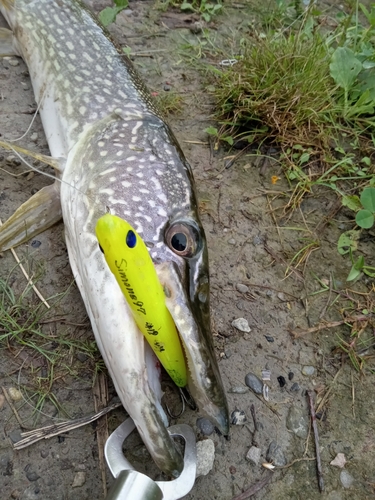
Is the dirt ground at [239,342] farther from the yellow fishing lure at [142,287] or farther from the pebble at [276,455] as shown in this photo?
the yellow fishing lure at [142,287]

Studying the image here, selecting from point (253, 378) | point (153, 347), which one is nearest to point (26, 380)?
point (153, 347)

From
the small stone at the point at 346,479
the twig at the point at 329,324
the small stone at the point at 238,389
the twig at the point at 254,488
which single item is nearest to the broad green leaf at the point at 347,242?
the twig at the point at 329,324

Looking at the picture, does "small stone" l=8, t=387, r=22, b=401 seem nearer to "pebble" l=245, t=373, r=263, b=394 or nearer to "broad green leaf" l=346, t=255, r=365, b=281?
"pebble" l=245, t=373, r=263, b=394

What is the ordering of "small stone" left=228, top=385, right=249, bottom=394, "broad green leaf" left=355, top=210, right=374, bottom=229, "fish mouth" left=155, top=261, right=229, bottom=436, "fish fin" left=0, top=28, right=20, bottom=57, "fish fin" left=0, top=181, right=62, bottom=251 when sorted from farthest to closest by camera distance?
"fish fin" left=0, top=28, right=20, bottom=57, "broad green leaf" left=355, top=210, right=374, bottom=229, "fish fin" left=0, top=181, right=62, bottom=251, "small stone" left=228, top=385, right=249, bottom=394, "fish mouth" left=155, top=261, right=229, bottom=436

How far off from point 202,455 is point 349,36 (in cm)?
248

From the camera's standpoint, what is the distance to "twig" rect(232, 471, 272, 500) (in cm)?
144

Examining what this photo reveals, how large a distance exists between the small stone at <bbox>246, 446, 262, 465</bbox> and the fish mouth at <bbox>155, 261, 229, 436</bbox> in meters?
0.24

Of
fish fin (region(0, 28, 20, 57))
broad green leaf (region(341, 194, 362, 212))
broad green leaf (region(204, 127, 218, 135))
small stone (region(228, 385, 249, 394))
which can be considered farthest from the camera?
fish fin (region(0, 28, 20, 57))

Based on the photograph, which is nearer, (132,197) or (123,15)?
(132,197)

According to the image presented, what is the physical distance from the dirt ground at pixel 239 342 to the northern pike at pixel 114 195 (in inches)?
5.9

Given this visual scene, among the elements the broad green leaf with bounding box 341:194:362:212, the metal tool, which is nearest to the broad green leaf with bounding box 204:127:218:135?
the broad green leaf with bounding box 341:194:362:212

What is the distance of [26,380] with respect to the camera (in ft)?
4.96

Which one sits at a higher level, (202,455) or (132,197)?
(132,197)

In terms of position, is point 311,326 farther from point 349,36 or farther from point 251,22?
point 251,22
